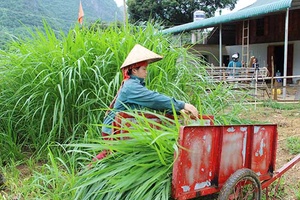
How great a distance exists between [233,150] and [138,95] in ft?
2.54

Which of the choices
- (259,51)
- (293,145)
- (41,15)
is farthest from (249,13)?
(41,15)

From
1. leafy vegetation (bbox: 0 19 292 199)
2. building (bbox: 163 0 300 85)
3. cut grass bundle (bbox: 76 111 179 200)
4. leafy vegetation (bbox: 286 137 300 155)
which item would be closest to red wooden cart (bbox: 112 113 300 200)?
cut grass bundle (bbox: 76 111 179 200)

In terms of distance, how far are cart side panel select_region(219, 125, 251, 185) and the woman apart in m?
0.30

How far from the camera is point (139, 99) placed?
8.04ft

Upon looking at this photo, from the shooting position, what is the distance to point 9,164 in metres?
3.58

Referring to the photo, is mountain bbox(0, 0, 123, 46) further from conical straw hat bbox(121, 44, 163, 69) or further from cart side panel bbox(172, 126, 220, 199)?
cart side panel bbox(172, 126, 220, 199)

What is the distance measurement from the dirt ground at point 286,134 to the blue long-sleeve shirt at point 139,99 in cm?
153

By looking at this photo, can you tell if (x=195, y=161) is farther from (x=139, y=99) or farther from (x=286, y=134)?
(x=286, y=134)

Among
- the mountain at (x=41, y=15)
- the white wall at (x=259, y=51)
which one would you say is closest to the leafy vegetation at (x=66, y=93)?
the mountain at (x=41, y=15)

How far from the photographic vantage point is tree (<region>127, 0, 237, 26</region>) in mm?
27875

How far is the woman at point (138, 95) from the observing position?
7.80 feet

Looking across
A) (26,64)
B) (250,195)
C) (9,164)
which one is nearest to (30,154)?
(9,164)

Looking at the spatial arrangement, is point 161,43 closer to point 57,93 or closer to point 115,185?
point 57,93

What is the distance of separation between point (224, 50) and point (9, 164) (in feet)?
58.3
